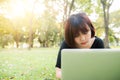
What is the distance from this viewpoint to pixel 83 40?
188cm

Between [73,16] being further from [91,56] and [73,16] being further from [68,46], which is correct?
[91,56]

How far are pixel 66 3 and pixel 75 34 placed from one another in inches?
575

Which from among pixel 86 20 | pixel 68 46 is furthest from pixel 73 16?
pixel 68 46

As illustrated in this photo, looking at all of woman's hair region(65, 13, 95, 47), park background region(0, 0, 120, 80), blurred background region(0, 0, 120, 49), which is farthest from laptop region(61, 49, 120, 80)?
blurred background region(0, 0, 120, 49)

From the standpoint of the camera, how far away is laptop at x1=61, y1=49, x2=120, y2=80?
1.43 m

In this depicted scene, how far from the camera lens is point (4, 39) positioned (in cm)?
2866

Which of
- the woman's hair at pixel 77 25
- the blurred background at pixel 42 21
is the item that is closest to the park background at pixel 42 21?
the blurred background at pixel 42 21

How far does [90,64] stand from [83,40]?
0.44m

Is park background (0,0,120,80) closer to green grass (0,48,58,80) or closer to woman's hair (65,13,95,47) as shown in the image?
green grass (0,48,58,80)

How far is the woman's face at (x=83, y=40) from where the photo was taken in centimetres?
183

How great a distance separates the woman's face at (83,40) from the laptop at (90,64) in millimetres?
389

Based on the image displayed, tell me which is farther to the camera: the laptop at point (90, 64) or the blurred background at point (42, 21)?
the blurred background at point (42, 21)

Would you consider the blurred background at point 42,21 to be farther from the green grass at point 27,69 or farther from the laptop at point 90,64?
the laptop at point 90,64

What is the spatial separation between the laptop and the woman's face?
1.28 ft
